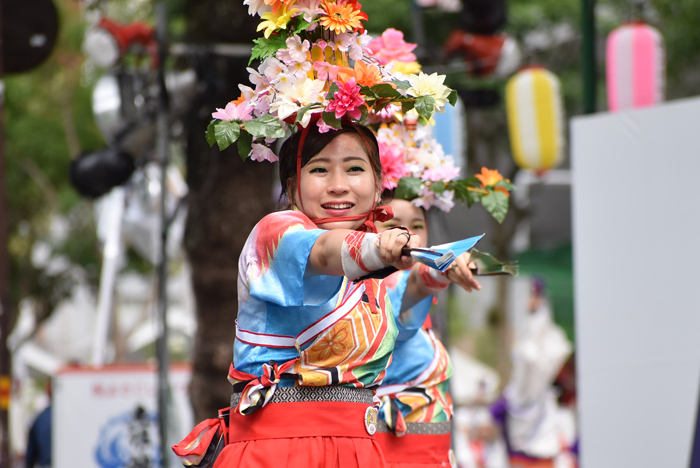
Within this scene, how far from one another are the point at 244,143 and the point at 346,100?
34 cm

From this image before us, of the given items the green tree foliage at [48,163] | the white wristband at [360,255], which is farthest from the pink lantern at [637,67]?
the green tree foliage at [48,163]

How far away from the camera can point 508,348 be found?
50.9ft

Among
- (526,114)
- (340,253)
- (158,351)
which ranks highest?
(526,114)

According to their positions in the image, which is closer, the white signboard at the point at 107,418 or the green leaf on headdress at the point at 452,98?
the green leaf on headdress at the point at 452,98

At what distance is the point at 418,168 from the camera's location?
3379 mm

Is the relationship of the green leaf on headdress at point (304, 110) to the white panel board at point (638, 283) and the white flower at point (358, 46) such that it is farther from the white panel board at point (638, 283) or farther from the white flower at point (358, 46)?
the white panel board at point (638, 283)

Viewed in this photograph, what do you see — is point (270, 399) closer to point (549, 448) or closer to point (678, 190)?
point (678, 190)

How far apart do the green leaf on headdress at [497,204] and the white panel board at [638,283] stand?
1.33 meters

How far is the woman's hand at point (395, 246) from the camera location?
201cm

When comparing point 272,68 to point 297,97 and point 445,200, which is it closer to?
point 297,97

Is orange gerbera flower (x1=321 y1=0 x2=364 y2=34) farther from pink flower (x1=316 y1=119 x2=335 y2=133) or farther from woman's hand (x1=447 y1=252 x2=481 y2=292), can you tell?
woman's hand (x1=447 y1=252 x2=481 y2=292)

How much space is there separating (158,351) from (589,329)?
12.1 ft

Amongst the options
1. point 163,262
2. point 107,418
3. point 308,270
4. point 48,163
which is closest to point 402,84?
point 308,270

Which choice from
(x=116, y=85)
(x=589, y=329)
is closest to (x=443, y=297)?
(x=589, y=329)
